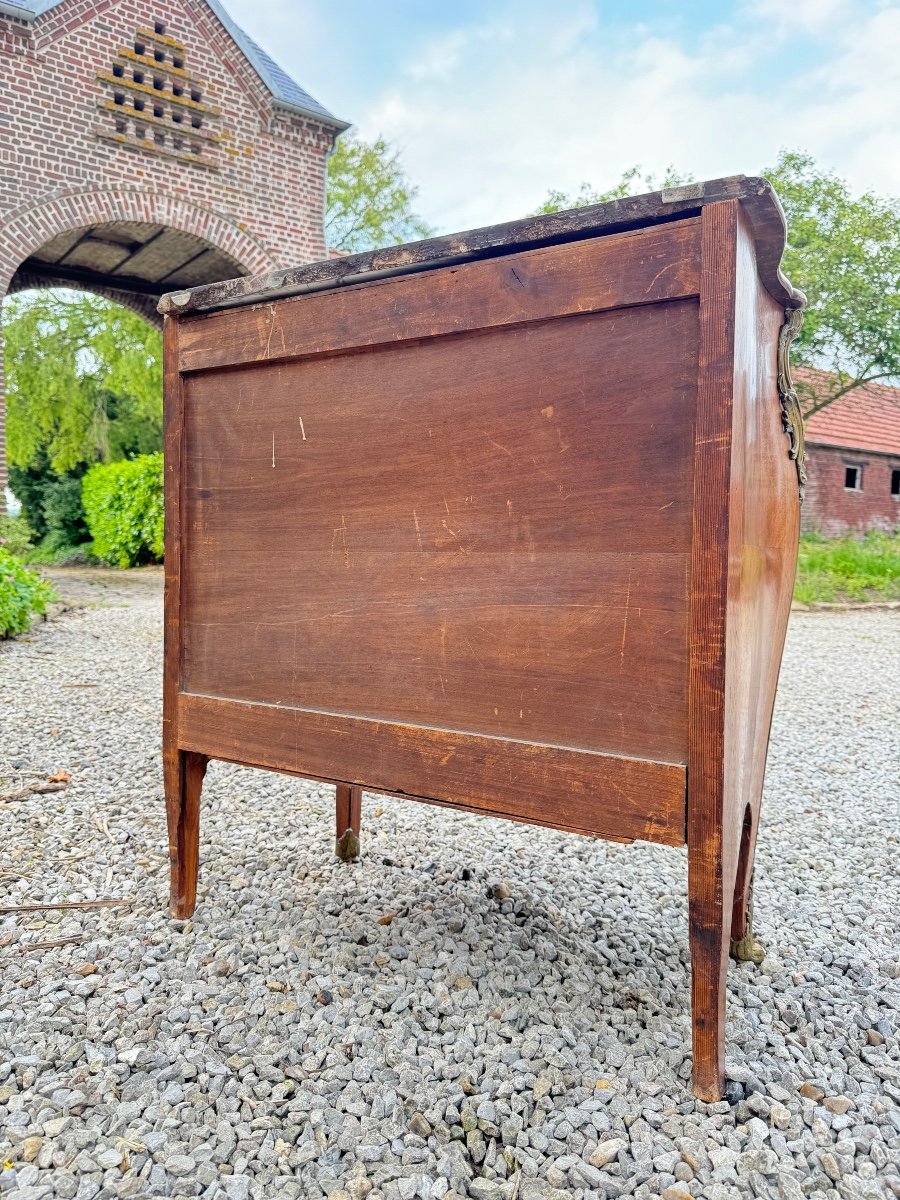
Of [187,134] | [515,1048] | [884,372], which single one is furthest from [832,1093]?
[884,372]

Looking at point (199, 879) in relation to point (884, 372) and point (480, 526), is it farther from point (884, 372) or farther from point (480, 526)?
point (884, 372)

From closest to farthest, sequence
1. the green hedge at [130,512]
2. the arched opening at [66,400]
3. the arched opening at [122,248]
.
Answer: the arched opening at [122,248] → the green hedge at [130,512] → the arched opening at [66,400]

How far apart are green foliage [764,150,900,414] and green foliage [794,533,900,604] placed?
3.39m

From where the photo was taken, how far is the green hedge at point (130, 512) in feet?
41.4

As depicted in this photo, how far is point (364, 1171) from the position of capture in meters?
1.07

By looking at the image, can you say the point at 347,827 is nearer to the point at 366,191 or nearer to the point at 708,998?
the point at 708,998

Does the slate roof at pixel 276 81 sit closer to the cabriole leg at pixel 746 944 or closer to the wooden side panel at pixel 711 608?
the wooden side panel at pixel 711 608

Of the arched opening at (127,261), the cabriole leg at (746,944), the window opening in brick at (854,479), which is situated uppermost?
the arched opening at (127,261)

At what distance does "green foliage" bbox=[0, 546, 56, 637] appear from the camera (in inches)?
221

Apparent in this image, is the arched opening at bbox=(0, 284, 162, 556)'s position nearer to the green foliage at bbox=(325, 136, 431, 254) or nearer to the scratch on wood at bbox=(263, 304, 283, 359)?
the green foliage at bbox=(325, 136, 431, 254)

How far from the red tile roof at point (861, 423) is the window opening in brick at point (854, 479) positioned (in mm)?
570

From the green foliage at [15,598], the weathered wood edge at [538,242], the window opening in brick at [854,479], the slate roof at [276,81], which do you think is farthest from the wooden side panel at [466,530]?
the window opening in brick at [854,479]

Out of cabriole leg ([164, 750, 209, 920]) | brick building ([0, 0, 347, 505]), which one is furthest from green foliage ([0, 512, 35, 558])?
cabriole leg ([164, 750, 209, 920])

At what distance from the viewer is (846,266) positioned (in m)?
13.9
